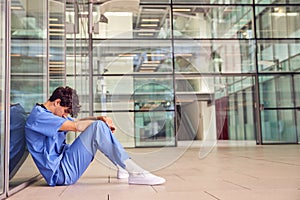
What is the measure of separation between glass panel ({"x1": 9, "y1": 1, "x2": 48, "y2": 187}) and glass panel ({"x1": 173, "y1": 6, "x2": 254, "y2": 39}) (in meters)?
5.28

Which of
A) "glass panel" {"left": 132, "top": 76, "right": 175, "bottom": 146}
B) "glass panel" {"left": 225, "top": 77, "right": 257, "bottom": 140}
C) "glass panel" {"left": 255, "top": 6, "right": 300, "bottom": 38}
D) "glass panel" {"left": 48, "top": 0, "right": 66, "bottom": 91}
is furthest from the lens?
"glass panel" {"left": 225, "top": 77, "right": 257, "bottom": 140}

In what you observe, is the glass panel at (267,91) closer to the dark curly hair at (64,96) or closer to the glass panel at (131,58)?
the glass panel at (131,58)

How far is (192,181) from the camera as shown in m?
2.27

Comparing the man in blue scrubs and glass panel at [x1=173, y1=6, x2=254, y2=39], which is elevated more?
glass panel at [x1=173, y1=6, x2=254, y2=39]

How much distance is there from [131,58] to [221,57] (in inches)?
77.8

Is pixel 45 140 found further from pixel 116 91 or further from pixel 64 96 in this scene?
pixel 116 91

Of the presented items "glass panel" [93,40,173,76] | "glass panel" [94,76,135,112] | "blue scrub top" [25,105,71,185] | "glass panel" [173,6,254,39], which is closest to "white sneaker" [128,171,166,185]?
"blue scrub top" [25,105,71,185]

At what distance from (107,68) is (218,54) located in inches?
95.0

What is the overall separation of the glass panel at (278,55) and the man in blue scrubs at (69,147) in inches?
248

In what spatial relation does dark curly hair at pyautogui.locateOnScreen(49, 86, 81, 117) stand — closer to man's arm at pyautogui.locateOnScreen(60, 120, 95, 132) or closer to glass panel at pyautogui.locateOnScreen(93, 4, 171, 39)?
man's arm at pyautogui.locateOnScreen(60, 120, 95, 132)

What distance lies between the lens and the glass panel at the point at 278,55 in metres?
7.86

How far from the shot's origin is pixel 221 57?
781 centimetres

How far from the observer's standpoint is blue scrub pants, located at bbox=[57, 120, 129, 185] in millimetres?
2113

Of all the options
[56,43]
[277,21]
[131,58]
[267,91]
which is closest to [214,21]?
[277,21]
